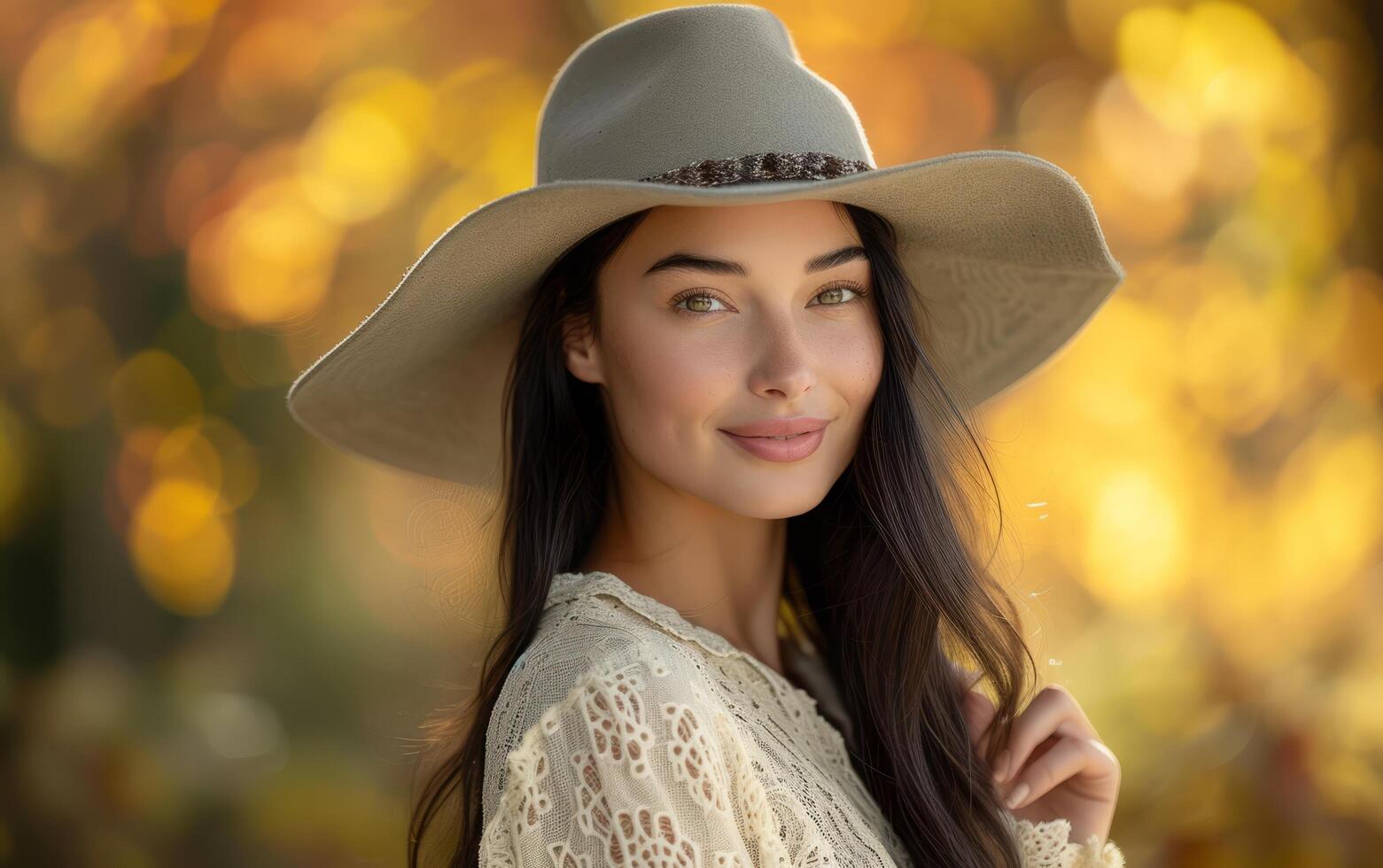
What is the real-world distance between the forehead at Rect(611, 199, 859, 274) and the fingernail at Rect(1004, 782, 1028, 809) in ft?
2.71

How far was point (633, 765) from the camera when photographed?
1296 millimetres

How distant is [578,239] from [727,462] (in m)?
0.35

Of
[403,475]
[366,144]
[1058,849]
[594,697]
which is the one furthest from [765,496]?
[366,144]

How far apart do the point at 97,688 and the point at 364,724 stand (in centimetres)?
67

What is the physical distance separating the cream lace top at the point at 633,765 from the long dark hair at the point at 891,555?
174 millimetres

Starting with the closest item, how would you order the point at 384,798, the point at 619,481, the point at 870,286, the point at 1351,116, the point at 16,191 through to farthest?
the point at 870,286 → the point at 619,481 → the point at 16,191 → the point at 384,798 → the point at 1351,116

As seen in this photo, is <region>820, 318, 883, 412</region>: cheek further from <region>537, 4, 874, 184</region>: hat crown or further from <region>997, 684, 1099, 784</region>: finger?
<region>997, 684, 1099, 784</region>: finger

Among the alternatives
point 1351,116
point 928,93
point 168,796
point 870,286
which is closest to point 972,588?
point 870,286

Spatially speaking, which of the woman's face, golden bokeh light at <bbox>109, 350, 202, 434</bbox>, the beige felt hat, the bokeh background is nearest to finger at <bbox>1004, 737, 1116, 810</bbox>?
the woman's face

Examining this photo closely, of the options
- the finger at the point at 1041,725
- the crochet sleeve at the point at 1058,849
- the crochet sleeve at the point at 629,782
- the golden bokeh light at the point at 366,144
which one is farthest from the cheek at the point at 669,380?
the golden bokeh light at the point at 366,144

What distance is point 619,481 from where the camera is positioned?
183 centimetres

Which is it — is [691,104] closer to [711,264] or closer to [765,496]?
[711,264]

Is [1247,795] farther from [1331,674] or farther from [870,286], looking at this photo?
[870,286]

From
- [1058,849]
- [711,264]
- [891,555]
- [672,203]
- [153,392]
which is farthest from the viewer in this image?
[153,392]
